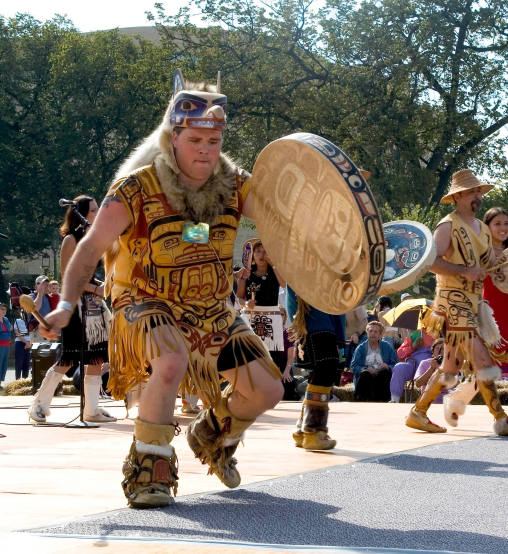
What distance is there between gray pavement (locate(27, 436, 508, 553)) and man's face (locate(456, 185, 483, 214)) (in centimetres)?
276

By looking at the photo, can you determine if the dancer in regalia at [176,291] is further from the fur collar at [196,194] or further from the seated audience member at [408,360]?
the seated audience member at [408,360]

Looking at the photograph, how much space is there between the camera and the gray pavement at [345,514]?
3.82 meters

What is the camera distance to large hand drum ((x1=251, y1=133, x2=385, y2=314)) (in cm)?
462

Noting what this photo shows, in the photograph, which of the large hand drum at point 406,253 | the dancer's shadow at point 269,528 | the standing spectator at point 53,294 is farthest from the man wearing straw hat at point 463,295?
the standing spectator at point 53,294

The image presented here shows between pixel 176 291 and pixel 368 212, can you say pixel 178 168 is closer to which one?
pixel 176 291

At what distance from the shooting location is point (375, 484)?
17.1 feet

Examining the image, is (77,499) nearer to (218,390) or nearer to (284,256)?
(218,390)

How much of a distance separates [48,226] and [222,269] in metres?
42.0

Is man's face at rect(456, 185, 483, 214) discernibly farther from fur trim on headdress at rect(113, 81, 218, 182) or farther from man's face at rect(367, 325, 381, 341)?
man's face at rect(367, 325, 381, 341)

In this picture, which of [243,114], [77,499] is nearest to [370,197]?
[77,499]

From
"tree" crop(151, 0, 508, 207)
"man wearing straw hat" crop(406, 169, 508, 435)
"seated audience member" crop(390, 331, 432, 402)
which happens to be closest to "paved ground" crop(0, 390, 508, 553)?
"man wearing straw hat" crop(406, 169, 508, 435)

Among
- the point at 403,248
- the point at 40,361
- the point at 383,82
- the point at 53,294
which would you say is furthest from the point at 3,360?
the point at 383,82

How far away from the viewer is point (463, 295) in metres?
8.00

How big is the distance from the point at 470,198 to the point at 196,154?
3.65 metres
